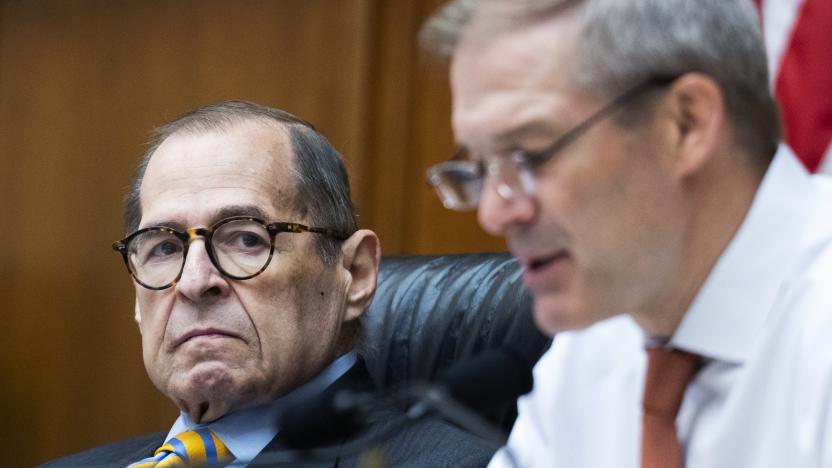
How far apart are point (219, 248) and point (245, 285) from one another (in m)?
0.08

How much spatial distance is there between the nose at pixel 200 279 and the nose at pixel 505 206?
802 millimetres

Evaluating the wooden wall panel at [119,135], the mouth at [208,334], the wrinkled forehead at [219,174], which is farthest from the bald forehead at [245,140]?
the wooden wall panel at [119,135]

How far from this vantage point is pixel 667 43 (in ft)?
3.91

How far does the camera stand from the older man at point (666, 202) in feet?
3.92

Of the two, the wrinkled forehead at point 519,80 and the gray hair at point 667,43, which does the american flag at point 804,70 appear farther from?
the wrinkled forehead at point 519,80

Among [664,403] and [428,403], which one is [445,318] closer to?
[664,403]

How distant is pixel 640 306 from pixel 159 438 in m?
1.20

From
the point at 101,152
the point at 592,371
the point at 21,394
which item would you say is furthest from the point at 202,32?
the point at 592,371

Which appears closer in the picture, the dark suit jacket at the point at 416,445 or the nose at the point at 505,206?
the nose at the point at 505,206

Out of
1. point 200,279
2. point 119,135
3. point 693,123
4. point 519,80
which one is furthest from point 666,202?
point 119,135

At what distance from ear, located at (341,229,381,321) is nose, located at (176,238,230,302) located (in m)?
0.25

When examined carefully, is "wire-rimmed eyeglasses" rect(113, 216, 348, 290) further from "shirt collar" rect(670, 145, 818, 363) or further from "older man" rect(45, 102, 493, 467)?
"shirt collar" rect(670, 145, 818, 363)

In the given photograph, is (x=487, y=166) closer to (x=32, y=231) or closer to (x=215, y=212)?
(x=215, y=212)

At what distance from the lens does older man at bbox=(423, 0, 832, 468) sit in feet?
3.92
